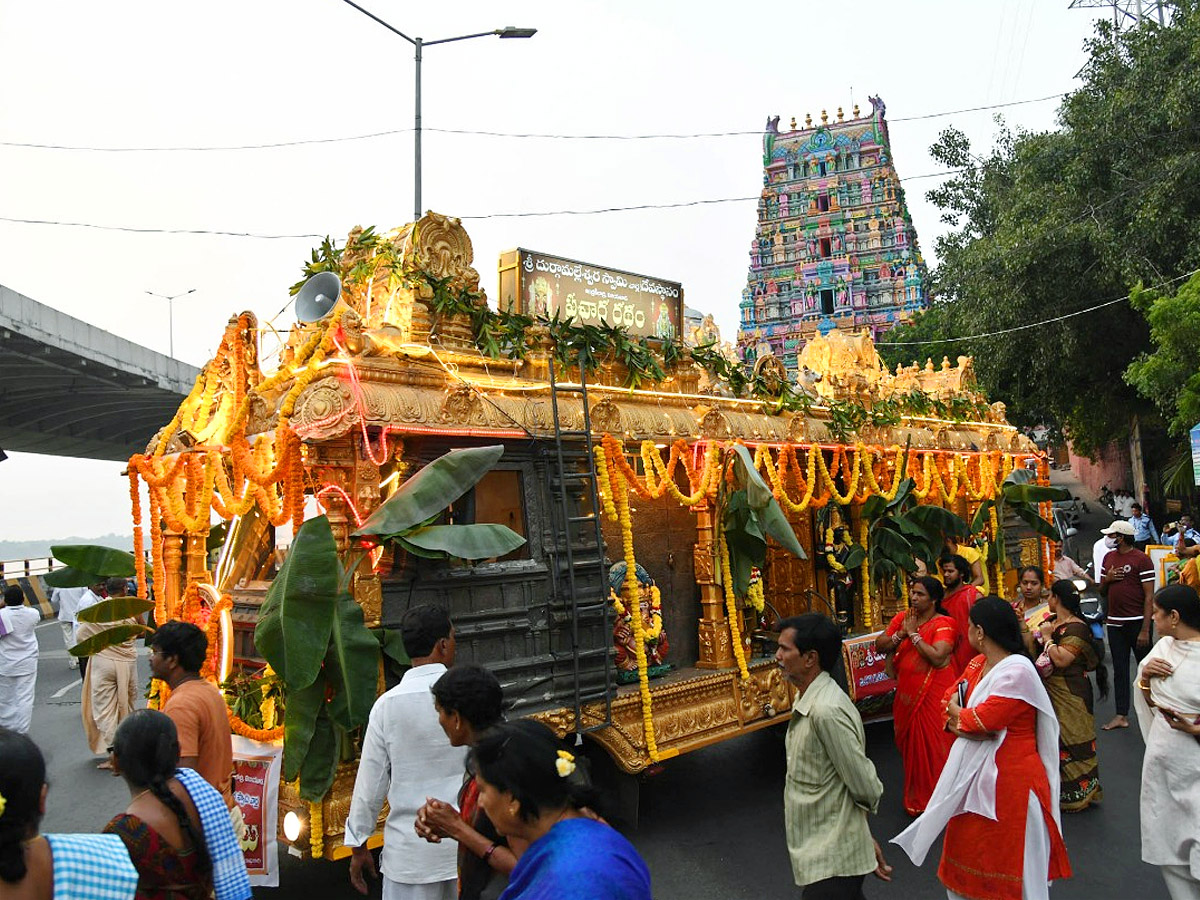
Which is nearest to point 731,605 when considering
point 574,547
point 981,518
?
point 574,547

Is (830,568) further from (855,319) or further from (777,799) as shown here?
(855,319)

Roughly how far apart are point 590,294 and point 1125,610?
6.03 metres

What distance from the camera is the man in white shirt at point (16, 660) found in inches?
332

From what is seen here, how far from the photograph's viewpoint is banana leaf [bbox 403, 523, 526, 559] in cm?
497

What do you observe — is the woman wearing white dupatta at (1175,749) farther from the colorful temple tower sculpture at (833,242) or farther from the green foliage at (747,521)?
the colorful temple tower sculpture at (833,242)

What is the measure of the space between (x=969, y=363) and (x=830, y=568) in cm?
517

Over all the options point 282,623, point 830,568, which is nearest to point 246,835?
point 282,623

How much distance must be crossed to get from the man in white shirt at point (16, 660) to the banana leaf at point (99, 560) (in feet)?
9.84

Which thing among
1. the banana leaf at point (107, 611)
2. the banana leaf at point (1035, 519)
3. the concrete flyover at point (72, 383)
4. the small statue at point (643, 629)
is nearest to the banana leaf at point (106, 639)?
the banana leaf at point (107, 611)

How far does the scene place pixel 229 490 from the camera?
577 centimetres

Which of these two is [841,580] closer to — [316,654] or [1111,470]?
[316,654]

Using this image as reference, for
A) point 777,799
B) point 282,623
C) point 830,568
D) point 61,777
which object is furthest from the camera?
point 830,568

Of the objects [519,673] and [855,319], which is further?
[855,319]

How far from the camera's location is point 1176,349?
14086 mm
